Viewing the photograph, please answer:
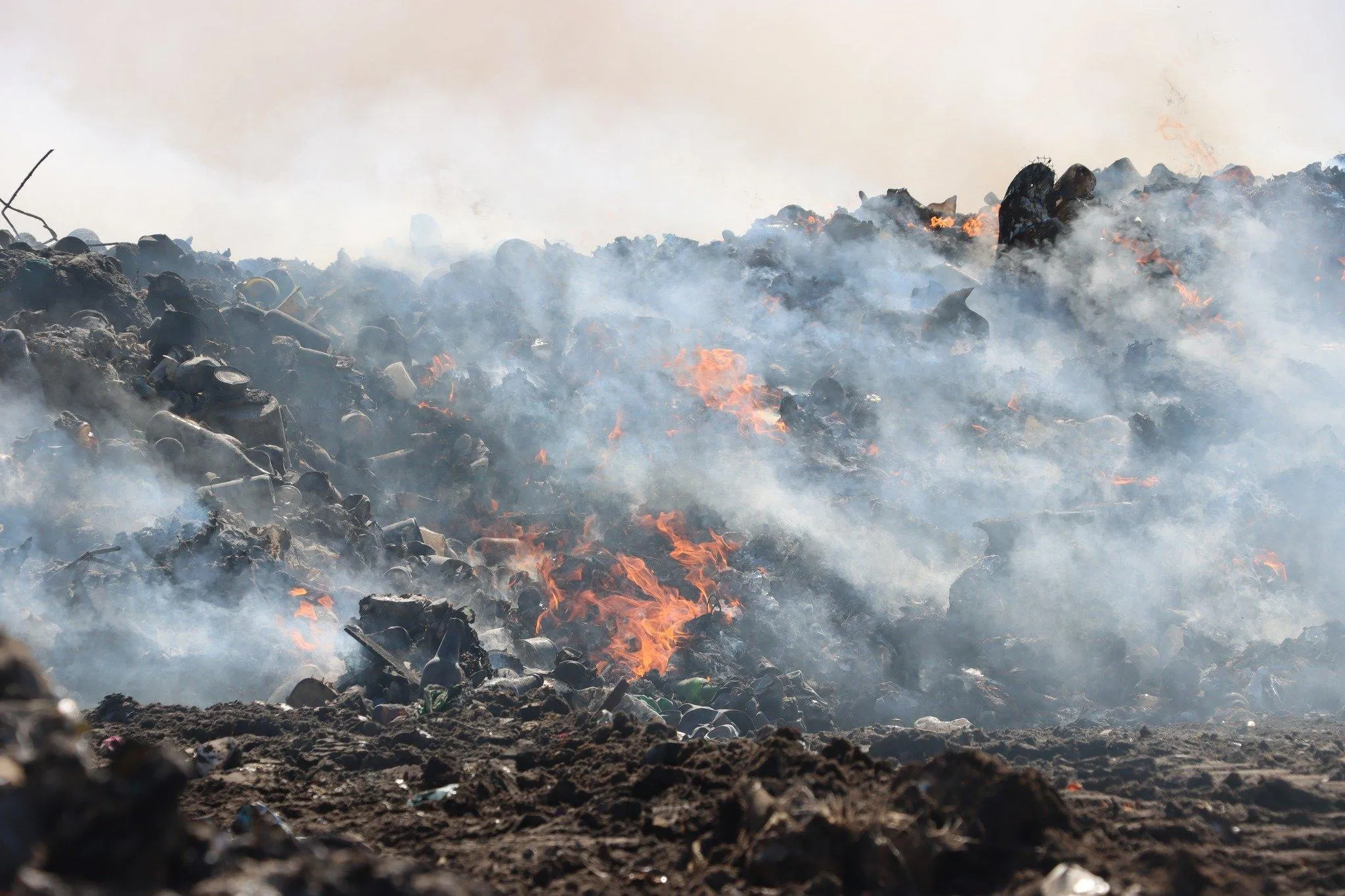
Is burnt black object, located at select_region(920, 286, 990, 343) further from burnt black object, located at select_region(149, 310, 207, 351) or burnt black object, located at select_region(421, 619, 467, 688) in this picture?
burnt black object, located at select_region(149, 310, 207, 351)

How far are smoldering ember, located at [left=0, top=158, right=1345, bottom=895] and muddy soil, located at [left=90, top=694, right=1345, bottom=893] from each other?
38 millimetres

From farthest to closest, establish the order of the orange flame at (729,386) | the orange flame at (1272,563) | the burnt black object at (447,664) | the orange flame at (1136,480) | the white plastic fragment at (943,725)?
the orange flame at (729,386) → the orange flame at (1136,480) → the orange flame at (1272,563) → the burnt black object at (447,664) → the white plastic fragment at (943,725)

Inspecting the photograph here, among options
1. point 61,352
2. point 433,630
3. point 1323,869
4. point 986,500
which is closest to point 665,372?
point 986,500

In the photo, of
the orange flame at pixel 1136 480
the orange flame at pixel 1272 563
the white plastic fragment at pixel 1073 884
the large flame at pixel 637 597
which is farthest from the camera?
the orange flame at pixel 1136 480

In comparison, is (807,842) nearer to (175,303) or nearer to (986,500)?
(986,500)

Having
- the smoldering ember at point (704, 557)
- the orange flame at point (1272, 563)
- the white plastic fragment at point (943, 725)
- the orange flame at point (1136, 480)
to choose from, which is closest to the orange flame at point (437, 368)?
the smoldering ember at point (704, 557)

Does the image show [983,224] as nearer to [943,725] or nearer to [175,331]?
[943,725]

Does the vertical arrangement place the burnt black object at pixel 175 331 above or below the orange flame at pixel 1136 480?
above

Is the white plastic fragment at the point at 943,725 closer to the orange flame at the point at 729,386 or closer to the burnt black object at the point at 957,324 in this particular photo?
the orange flame at the point at 729,386

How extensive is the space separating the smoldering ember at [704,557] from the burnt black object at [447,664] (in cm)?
10

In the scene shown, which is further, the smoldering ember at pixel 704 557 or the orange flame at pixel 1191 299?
the orange flame at pixel 1191 299

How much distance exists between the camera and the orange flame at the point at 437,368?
23453 millimetres

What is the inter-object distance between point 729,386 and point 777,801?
17.4 m

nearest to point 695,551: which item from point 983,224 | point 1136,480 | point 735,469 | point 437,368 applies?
point 735,469
